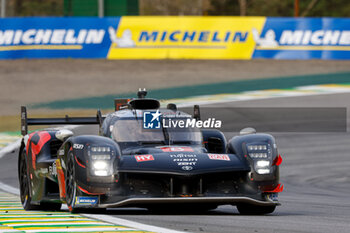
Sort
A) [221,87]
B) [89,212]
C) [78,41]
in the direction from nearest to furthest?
[89,212] < [221,87] < [78,41]

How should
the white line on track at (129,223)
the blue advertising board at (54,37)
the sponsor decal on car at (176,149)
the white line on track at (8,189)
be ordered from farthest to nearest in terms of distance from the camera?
the blue advertising board at (54,37) < the white line on track at (8,189) < the sponsor decal on car at (176,149) < the white line on track at (129,223)

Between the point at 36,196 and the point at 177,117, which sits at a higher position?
the point at 177,117

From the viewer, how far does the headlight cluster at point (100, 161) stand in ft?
29.7

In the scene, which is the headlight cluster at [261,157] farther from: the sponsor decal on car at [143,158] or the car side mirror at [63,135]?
the car side mirror at [63,135]

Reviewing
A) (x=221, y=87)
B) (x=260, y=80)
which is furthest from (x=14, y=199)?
(x=260, y=80)

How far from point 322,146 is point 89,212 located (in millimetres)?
11067

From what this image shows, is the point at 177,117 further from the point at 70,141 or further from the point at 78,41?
the point at 78,41

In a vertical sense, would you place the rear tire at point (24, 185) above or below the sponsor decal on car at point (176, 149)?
below

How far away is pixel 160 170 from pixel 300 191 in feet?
19.1

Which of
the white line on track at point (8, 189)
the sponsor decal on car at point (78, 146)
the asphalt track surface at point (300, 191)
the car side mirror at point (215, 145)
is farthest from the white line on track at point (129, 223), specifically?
the white line on track at point (8, 189)

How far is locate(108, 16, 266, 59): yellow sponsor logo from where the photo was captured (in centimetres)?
3416

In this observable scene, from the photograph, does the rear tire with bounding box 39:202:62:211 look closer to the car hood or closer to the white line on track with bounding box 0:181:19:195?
the car hood

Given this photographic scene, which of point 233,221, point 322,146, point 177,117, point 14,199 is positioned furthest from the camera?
point 322,146

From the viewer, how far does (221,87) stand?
3117 cm
